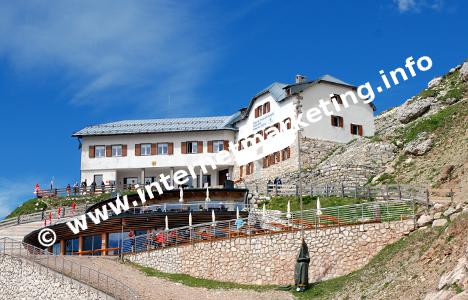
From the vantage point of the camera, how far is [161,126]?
7350 centimetres

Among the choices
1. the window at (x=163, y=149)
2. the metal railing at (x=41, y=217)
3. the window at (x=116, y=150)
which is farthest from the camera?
the window at (x=116, y=150)

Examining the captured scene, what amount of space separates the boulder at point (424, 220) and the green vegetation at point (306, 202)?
9953 mm

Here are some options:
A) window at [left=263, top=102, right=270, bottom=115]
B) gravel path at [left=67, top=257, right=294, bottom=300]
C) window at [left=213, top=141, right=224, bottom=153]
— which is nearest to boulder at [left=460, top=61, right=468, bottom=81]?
window at [left=263, top=102, right=270, bottom=115]

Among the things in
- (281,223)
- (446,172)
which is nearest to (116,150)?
(281,223)

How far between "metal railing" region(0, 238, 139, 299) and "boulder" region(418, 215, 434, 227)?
44.9 ft

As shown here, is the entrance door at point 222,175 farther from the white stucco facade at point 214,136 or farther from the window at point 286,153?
the window at point 286,153

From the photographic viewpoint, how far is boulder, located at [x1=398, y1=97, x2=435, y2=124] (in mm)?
63750

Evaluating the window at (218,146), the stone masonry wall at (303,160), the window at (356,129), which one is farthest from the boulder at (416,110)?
the window at (218,146)

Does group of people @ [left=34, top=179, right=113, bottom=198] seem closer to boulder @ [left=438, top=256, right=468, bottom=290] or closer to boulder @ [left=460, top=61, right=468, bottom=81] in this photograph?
boulder @ [left=460, top=61, right=468, bottom=81]

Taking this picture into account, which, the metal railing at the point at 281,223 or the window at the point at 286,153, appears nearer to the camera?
the metal railing at the point at 281,223

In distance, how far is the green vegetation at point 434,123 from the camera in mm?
55781

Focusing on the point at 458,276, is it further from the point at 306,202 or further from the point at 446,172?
the point at 306,202

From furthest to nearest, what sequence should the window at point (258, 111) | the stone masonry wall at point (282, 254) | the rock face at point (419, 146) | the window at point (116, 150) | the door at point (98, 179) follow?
the window at point (116, 150) → the door at point (98, 179) → the window at point (258, 111) → the rock face at point (419, 146) → the stone masonry wall at point (282, 254)

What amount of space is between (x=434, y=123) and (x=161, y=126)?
2776 centimetres
